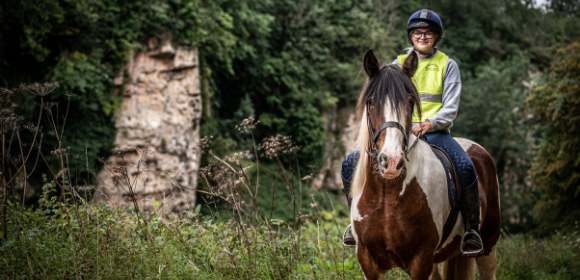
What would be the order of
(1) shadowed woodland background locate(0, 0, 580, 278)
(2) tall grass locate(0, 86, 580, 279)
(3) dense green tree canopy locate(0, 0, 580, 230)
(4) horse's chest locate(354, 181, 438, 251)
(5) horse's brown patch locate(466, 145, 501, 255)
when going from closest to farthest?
1. (4) horse's chest locate(354, 181, 438, 251)
2. (2) tall grass locate(0, 86, 580, 279)
3. (5) horse's brown patch locate(466, 145, 501, 255)
4. (1) shadowed woodland background locate(0, 0, 580, 278)
5. (3) dense green tree canopy locate(0, 0, 580, 230)

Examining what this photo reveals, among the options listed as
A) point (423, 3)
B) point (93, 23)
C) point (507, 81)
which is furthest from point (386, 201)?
point (423, 3)

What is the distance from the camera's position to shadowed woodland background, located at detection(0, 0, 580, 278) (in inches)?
494

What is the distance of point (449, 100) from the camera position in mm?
4070

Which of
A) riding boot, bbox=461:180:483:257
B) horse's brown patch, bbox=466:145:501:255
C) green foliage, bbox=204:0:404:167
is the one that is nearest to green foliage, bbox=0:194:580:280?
horse's brown patch, bbox=466:145:501:255

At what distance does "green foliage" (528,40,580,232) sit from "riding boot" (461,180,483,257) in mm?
9364

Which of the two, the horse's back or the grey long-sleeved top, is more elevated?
the grey long-sleeved top

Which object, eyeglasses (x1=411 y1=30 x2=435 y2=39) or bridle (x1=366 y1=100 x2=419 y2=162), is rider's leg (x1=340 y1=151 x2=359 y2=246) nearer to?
bridle (x1=366 y1=100 x2=419 y2=162)

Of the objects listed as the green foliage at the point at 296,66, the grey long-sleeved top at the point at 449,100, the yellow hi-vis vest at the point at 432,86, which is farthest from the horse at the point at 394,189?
the green foliage at the point at 296,66

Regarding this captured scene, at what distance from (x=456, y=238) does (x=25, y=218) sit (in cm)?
380

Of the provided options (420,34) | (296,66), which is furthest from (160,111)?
(420,34)

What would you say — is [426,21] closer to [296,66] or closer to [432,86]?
[432,86]

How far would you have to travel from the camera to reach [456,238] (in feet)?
13.5

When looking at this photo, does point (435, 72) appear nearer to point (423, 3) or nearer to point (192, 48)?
point (192, 48)

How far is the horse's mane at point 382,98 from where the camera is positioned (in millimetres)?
3297
